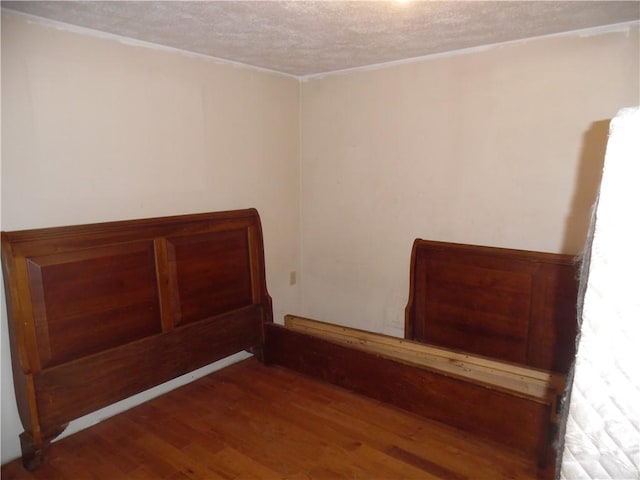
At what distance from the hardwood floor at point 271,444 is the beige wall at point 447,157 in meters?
0.91

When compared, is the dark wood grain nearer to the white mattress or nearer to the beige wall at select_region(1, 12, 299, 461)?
the beige wall at select_region(1, 12, 299, 461)

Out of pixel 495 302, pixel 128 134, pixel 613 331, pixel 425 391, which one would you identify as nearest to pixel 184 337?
pixel 128 134

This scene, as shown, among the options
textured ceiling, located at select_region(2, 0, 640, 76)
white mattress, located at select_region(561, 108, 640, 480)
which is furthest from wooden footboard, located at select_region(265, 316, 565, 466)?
textured ceiling, located at select_region(2, 0, 640, 76)

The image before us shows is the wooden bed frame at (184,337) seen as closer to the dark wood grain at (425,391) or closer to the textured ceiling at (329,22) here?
the dark wood grain at (425,391)

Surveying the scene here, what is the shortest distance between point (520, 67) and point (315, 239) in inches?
73.4

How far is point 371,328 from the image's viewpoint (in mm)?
3275

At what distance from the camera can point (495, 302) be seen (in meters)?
2.58

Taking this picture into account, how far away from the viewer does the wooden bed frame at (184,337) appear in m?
1.99

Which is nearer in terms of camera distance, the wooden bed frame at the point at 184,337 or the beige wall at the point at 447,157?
the wooden bed frame at the point at 184,337

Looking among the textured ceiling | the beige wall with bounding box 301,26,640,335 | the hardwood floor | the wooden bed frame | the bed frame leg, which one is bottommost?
the hardwood floor

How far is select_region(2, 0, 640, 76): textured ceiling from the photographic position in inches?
72.7

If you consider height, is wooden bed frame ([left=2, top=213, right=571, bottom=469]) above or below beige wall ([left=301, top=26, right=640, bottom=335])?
below

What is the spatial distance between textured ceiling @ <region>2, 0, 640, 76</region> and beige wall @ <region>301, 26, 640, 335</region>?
180 mm

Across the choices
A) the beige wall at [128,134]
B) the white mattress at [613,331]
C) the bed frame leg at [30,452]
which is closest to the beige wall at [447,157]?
the beige wall at [128,134]
